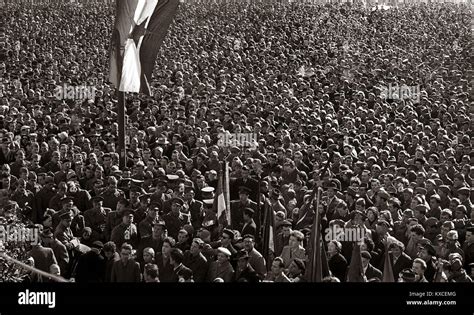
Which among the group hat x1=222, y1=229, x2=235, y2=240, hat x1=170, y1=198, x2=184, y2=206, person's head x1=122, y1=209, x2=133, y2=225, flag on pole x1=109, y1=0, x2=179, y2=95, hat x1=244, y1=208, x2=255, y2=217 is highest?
flag on pole x1=109, y1=0, x2=179, y2=95

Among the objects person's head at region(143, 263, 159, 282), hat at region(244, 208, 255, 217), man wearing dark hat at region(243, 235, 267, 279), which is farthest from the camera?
hat at region(244, 208, 255, 217)

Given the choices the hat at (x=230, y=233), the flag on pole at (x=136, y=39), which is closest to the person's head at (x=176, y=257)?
the hat at (x=230, y=233)

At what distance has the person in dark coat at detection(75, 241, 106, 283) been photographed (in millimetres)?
11508

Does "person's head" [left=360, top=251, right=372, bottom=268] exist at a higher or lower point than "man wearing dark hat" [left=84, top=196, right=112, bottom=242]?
lower

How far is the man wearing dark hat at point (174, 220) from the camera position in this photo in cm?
1325

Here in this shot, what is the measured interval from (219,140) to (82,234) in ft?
17.4

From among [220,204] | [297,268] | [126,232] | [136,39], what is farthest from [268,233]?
[136,39]

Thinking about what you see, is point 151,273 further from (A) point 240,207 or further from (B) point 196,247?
(A) point 240,207

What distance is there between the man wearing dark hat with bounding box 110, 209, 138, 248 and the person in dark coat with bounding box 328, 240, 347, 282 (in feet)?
8.29

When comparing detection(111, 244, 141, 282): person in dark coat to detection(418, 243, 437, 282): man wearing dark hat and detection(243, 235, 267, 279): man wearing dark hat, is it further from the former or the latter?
detection(418, 243, 437, 282): man wearing dark hat

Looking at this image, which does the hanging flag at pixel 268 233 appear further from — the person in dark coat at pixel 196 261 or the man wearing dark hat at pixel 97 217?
the man wearing dark hat at pixel 97 217

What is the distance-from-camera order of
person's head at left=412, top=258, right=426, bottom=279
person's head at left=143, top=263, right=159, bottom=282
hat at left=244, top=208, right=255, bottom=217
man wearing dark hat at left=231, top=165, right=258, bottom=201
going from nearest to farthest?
person's head at left=412, top=258, right=426, bottom=279
person's head at left=143, top=263, right=159, bottom=282
hat at left=244, top=208, right=255, bottom=217
man wearing dark hat at left=231, top=165, right=258, bottom=201

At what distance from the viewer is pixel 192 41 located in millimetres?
30000

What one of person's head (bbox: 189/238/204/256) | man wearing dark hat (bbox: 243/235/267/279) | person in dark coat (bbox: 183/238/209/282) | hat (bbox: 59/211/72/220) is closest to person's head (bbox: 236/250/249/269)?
man wearing dark hat (bbox: 243/235/267/279)
